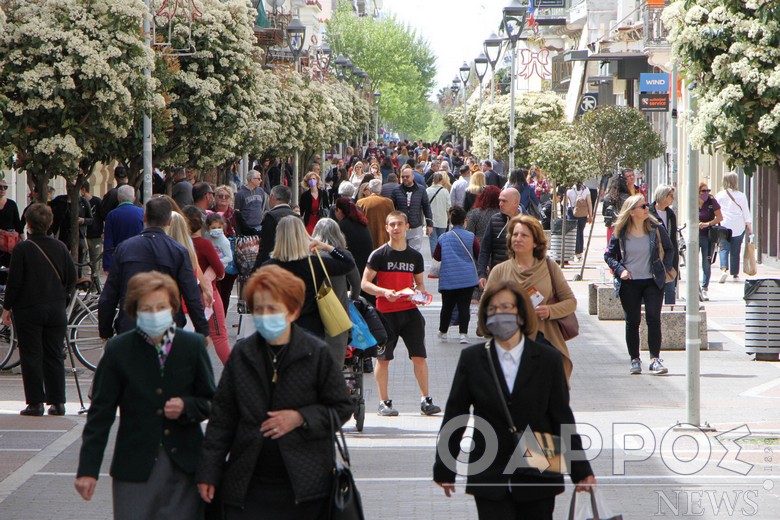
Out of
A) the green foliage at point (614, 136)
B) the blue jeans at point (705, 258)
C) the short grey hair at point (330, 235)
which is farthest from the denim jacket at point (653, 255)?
the green foliage at point (614, 136)

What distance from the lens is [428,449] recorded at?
9539mm

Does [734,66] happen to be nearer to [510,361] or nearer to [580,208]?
[510,361]

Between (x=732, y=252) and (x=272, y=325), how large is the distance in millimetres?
18139

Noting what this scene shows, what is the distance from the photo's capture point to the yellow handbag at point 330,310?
350 inches

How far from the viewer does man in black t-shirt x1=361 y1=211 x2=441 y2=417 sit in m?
10.9

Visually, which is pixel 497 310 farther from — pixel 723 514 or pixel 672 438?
pixel 672 438

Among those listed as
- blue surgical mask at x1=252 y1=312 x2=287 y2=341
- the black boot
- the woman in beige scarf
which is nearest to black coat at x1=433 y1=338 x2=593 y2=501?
blue surgical mask at x1=252 y1=312 x2=287 y2=341

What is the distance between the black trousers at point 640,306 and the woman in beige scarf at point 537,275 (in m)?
4.42

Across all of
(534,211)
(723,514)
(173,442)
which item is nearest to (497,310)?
(173,442)

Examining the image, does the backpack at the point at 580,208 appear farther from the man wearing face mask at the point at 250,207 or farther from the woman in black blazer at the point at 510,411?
the woman in black blazer at the point at 510,411

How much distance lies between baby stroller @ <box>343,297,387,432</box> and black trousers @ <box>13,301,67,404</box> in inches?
100

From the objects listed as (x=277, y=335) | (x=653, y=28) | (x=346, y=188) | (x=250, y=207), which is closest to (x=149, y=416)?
(x=277, y=335)

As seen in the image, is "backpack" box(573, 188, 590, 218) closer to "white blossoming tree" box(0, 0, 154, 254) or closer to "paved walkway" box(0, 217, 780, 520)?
"paved walkway" box(0, 217, 780, 520)

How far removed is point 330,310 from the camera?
8914 mm
